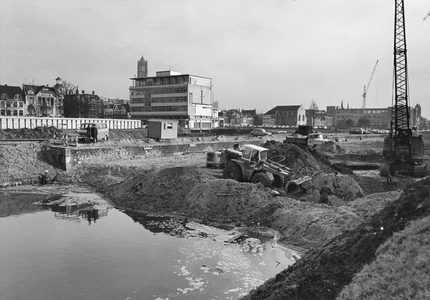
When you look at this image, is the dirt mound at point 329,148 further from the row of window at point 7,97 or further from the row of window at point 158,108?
the row of window at point 7,97

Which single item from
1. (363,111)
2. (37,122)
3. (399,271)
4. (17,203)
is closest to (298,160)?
(17,203)

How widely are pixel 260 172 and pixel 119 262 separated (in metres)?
10.2

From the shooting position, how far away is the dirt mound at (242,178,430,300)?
269 inches

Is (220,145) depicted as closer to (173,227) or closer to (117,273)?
(173,227)

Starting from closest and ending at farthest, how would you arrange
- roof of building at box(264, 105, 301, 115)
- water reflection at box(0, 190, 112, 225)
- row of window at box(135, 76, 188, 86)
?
water reflection at box(0, 190, 112, 225), row of window at box(135, 76, 188, 86), roof of building at box(264, 105, 301, 115)

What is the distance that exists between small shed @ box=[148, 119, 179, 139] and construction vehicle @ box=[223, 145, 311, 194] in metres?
24.3

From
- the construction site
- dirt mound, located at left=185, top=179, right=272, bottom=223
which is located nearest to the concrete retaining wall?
the construction site

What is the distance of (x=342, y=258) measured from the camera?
7.49 meters

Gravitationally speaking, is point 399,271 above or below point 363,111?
below

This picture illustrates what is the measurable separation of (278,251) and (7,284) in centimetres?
822

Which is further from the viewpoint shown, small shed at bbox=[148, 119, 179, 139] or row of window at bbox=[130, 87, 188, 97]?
row of window at bbox=[130, 87, 188, 97]

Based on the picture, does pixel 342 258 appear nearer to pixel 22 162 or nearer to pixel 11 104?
pixel 22 162

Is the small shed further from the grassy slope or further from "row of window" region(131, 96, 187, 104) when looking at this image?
"row of window" region(131, 96, 187, 104)

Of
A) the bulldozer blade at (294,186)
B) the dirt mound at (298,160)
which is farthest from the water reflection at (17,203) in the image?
the dirt mound at (298,160)
